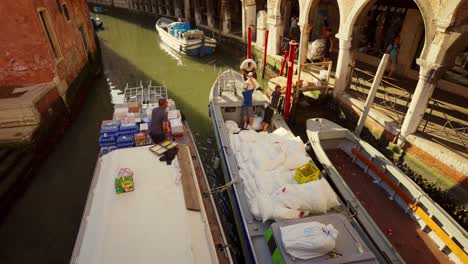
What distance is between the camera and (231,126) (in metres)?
7.80

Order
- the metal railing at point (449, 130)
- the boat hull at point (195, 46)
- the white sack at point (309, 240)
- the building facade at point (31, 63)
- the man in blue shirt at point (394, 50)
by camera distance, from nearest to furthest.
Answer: the white sack at point (309, 240) → the metal railing at point (449, 130) → the building facade at point (31, 63) → the man in blue shirt at point (394, 50) → the boat hull at point (195, 46)

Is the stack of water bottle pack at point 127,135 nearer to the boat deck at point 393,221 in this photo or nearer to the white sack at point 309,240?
the white sack at point 309,240

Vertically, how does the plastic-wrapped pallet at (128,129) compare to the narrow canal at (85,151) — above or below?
above

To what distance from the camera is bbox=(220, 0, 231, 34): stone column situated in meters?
17.8

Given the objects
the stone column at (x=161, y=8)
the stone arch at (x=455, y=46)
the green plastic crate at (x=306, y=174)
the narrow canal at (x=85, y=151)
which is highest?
the stone arch at (x=455, y=46)

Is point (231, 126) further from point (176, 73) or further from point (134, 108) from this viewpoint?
point (176, 73)

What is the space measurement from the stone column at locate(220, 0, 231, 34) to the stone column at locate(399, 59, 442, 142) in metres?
14.0

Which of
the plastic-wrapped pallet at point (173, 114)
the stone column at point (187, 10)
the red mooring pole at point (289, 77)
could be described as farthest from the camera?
the stone column at point (187, 10)

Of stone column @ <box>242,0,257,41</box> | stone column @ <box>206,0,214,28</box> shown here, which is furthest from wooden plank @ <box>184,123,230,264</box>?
stone column @ <box>206,0,214,28</box>

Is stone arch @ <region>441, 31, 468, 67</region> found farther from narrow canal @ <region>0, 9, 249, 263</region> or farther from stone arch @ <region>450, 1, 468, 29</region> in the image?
narrow canal @ <region>0, 9, 249, 263</region>

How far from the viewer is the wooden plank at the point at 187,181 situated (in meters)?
4.19

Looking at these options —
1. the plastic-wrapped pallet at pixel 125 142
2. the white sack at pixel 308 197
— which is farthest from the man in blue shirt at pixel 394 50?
the plastic-wrapped pallet at pixel 125 142

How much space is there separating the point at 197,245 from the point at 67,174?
216 inches

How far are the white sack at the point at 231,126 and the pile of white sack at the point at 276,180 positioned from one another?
83 cm
